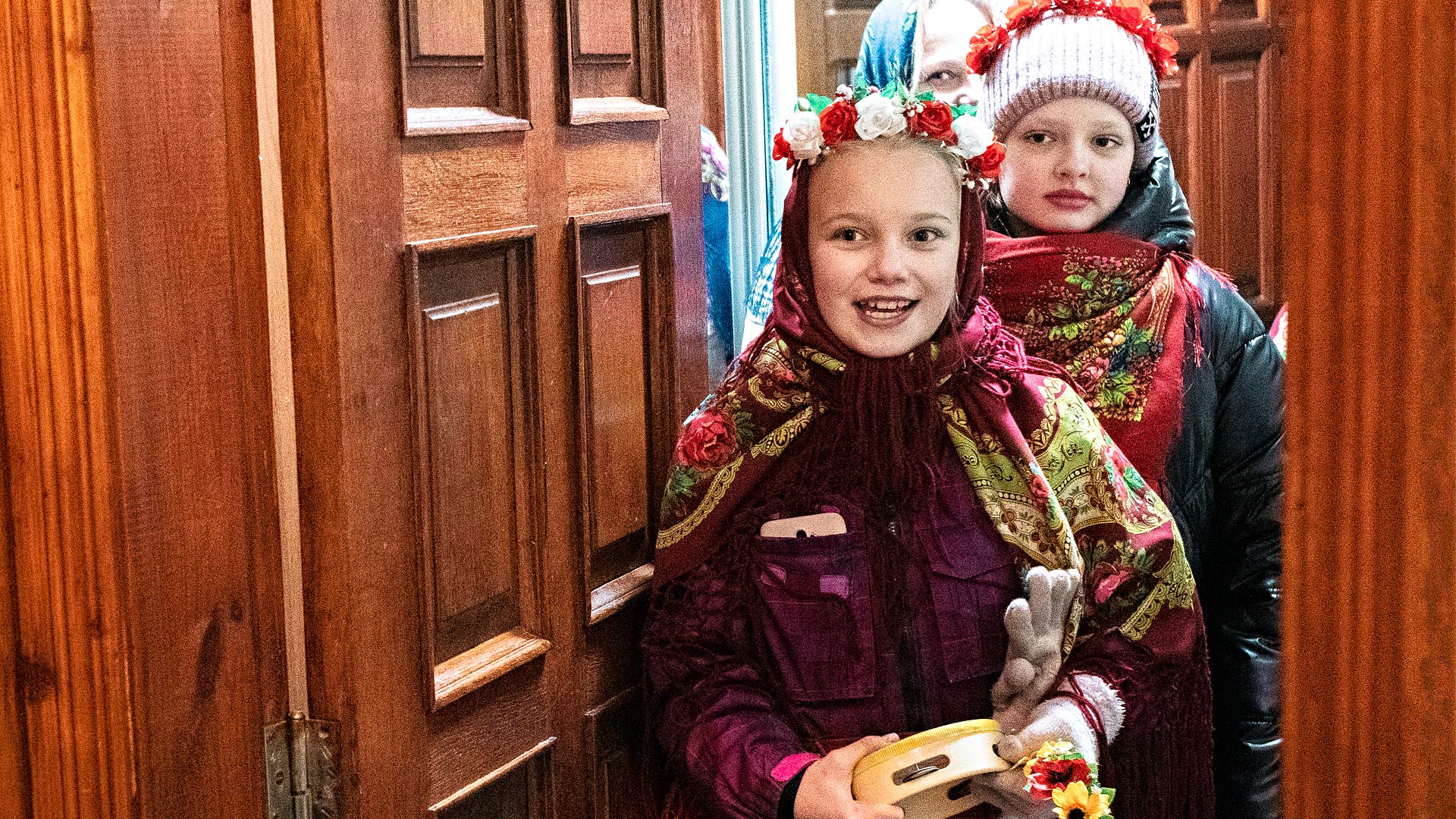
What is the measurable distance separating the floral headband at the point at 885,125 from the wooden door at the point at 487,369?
A: 0.19 metres

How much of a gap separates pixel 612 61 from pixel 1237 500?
1.05 metres

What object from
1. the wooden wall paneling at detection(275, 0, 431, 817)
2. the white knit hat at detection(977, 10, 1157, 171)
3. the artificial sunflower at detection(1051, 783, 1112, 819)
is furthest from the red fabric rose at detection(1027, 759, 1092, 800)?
the white knit hat at detection(977, 10, 1157, 171)

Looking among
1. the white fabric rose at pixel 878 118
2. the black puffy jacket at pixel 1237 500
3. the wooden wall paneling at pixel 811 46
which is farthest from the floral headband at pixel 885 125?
the wooden wall paneling at pixel 811 46

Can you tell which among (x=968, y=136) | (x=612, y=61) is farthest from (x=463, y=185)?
(x=968, y=136)

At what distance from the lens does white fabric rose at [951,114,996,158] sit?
1.66m

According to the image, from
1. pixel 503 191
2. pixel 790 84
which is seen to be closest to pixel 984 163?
pixel 503 191

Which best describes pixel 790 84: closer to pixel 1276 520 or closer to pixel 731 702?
pixel 1276 520

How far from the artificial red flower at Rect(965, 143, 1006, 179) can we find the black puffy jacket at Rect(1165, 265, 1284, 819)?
0.48m

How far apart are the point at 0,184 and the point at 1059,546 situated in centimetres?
111

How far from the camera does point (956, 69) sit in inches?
90.7

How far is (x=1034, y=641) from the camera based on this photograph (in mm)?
1599

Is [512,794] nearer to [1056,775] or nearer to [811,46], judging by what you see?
[1056,775]

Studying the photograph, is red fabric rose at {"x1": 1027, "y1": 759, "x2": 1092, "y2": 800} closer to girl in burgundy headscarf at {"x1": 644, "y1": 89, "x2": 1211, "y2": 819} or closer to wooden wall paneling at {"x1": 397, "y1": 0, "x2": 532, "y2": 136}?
girl in burgundy headscarf at {"x1": 644, "y1": 89, "x2": 1211, "y2": 819}

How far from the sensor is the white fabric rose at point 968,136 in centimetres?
166
